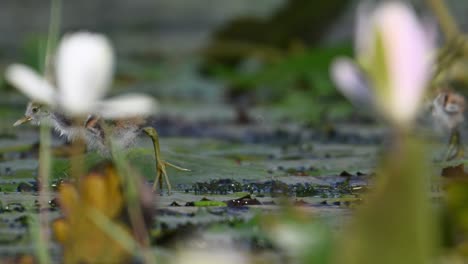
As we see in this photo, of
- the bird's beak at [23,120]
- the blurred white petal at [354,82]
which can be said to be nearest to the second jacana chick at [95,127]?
the bird's beak at [23,120]

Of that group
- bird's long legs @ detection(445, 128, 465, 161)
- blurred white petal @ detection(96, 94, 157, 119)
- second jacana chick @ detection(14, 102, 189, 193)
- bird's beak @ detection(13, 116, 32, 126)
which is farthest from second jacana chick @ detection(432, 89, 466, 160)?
blurred white petal @ detection(96, 94, 157, 119)

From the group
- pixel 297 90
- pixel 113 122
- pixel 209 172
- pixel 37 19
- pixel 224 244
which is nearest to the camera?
pixel 224 244

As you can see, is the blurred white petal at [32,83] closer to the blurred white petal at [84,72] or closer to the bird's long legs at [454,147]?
the blurred white petal at [84,72]

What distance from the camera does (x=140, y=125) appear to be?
279 centimetres

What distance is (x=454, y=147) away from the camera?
9.86 feet

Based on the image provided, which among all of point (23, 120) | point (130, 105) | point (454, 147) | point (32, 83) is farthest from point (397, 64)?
point (454, 147)

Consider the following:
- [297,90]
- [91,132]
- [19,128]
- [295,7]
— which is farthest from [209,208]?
[295,7]

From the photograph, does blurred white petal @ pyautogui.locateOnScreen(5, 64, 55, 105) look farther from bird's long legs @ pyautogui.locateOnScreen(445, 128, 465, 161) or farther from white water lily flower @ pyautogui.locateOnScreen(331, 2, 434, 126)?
bird's long legs @ pyautogui.locateOnScreen(445, 128, 465, 161)

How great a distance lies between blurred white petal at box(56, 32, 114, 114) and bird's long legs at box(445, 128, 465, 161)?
1.74 m

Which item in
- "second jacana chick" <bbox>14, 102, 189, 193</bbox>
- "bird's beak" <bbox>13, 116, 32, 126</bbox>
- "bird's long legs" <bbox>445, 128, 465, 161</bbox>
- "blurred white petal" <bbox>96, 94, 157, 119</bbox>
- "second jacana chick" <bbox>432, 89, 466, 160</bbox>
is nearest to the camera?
"blurred white petal" <bbox>96, 94, 157, 119</bbox>

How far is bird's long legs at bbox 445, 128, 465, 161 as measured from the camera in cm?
283

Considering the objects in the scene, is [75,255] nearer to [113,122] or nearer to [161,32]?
[113,122]

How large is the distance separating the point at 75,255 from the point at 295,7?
214 inches

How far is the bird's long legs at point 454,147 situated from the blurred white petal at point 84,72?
1.74 metres
